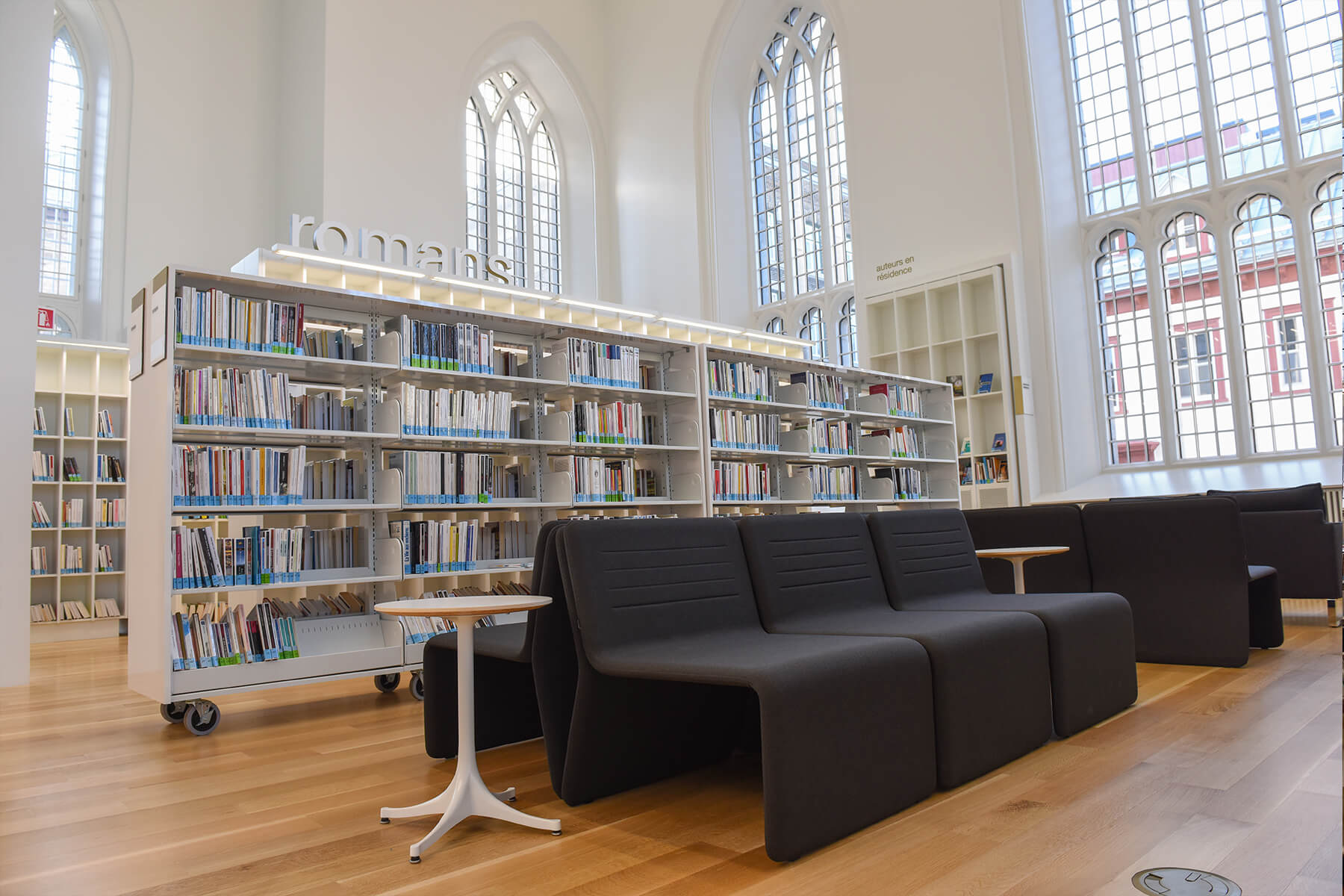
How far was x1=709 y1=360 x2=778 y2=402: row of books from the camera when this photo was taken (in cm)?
581

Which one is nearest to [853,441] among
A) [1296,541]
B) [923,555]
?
[1296,541]

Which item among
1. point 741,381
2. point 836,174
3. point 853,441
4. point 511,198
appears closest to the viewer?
point 741,381

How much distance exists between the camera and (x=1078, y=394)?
848 cm

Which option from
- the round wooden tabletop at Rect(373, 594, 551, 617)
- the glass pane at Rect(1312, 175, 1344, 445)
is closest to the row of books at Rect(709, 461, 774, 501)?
the round wooden tabletop at Rect(373, 594, 551, 617)

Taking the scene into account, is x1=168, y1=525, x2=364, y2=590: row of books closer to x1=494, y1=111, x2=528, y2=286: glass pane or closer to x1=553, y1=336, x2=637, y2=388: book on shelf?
x1=553, y1=336, x2=637, y2=388: book on shelf

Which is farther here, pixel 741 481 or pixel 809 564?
pixel 741 481

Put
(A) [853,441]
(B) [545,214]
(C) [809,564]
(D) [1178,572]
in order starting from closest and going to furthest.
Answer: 1. (C) [809,564]
2. (D) [1178,572]
3. (A) [853,441]
4. (B) [545,214]

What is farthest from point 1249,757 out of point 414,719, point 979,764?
point 414,719

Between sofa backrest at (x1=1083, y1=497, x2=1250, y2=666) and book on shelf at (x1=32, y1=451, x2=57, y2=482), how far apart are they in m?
8.36

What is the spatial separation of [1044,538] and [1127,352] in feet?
15.7

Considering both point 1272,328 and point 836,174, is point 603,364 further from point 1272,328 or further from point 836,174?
point 836,174

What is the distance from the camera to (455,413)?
450 cm

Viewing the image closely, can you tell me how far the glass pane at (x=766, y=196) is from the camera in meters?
11.4

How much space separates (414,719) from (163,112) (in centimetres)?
925
